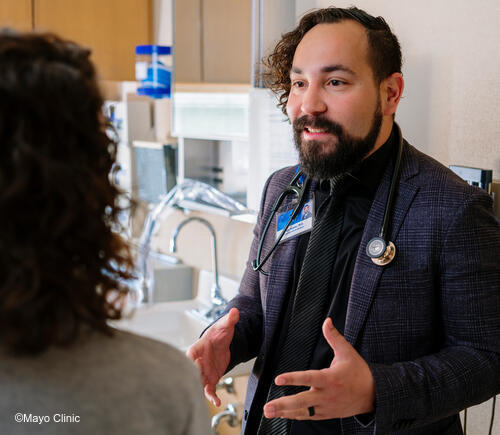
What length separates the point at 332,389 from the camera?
0.90 m

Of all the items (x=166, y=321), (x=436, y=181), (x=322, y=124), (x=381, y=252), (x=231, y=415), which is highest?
(x=322, y=124)

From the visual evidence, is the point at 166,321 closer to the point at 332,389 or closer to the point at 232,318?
the point at 232,318

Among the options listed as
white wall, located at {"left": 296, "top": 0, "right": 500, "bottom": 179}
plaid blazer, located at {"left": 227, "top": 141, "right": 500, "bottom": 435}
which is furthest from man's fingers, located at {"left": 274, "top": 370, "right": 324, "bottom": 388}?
white wall, located at {"left": 296, "top": 0, "right": 500, "bottom": 179}

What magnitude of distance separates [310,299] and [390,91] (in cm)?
46

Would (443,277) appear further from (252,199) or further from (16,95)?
(252,199)

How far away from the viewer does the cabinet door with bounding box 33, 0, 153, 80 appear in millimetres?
3289

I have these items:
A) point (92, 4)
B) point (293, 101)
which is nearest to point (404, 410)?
point (293, 101)

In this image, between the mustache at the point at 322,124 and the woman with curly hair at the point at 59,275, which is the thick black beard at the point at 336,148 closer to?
the mustache at the point at 322,124

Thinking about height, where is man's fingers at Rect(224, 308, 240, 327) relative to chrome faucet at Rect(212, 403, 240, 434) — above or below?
above

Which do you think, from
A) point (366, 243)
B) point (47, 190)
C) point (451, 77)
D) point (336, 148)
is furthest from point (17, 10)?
point (47, 190)

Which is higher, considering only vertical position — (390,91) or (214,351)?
(390,91)

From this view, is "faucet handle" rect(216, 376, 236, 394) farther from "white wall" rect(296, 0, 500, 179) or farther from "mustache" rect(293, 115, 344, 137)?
"mustache" rect(293, 115, 344, 137)

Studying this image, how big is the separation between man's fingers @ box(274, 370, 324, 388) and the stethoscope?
26 centimetres

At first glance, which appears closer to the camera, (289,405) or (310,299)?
(289,405)
